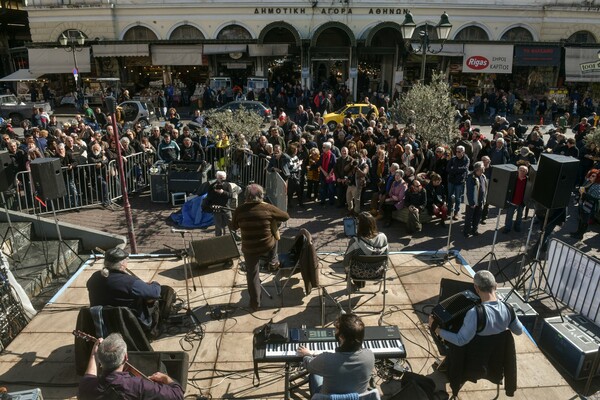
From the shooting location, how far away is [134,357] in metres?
4.30

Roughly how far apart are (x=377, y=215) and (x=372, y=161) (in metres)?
1.39

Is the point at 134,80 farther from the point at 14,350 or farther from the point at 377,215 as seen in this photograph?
the point at 14,350

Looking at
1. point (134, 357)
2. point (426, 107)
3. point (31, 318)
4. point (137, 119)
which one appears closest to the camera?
point (134, 357)

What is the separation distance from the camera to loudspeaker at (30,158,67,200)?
7.64m

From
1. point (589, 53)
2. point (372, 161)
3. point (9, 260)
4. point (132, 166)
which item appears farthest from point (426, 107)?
point (589, 53)

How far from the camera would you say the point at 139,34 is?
29812 millimetres

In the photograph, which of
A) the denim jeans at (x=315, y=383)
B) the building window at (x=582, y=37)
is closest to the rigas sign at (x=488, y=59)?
the building window at (x=582, y=37)

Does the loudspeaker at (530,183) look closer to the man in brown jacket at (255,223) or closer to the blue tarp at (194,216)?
the man in brown jacket at (255,223)

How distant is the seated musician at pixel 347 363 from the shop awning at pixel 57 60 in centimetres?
3111

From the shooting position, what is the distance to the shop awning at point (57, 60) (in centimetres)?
2989

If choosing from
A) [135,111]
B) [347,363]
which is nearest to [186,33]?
[135,111]

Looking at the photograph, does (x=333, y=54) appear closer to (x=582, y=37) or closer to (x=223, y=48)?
(x=223, y=48)

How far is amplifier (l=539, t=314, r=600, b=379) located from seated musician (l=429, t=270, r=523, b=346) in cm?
189

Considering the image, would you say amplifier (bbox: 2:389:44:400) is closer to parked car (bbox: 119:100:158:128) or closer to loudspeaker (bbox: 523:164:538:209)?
loudspeaker (bbox: 523:164:538:209)
